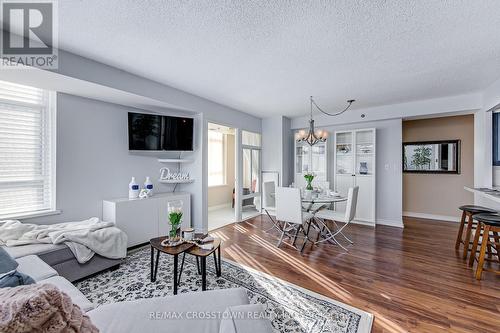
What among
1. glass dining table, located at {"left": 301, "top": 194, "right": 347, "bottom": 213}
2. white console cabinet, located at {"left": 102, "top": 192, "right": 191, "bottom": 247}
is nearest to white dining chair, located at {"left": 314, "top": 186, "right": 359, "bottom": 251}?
glass dining table, located at {"left": 301, "top": 194, "right": 347, "bottom": 213}

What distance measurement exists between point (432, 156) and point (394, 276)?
394cm

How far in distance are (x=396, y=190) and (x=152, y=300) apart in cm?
503

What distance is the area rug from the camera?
5.96 ft

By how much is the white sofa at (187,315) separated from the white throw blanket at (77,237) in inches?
47.6

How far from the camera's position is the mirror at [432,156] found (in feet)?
16.2

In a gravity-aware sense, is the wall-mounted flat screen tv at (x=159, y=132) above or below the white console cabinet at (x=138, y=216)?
above

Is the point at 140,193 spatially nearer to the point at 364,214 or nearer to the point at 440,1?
the point at 440,1

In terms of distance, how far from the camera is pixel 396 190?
4688 mm

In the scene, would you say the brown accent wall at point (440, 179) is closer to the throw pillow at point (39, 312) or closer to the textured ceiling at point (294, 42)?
the textured ceiling at point (294, 42)

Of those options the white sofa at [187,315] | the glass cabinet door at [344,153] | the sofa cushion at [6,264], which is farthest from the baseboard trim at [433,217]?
the sofa cushion at [6,264]

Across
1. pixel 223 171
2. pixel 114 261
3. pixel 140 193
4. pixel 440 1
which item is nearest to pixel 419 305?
pixel 440 1

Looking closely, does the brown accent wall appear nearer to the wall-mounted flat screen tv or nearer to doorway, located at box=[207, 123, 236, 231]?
doorway, located at box=[207, 123, 236, 231]

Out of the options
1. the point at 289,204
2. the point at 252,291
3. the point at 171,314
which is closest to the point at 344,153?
the point at 289,204

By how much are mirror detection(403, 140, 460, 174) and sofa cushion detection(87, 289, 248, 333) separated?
575 centimetres
